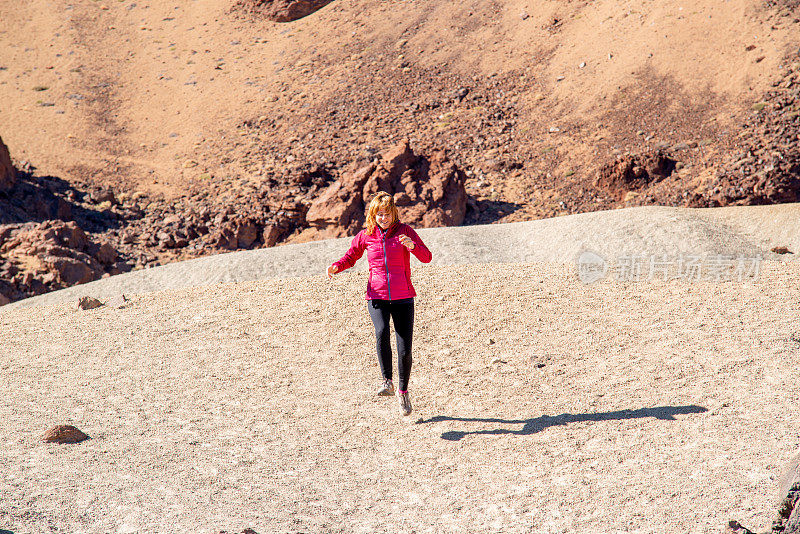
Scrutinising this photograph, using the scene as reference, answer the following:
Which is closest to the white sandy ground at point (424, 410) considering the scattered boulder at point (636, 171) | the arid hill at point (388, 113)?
the arid hill at point (388, 113)

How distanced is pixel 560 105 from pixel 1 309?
14751 mm

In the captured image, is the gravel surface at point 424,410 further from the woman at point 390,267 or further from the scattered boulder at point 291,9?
the scattered boulder at point 291,9

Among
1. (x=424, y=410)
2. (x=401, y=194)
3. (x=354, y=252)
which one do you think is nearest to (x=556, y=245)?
(x=401, y=194)

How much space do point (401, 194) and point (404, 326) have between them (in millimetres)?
8896

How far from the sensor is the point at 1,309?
9523mm

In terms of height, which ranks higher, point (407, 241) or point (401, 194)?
point (401, 194)

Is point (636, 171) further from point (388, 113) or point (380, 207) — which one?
point (380, 207)

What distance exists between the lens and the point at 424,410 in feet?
16.9

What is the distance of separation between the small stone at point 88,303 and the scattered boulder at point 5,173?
947 centimetres

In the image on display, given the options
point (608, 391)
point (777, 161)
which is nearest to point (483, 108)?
point (777, 161)

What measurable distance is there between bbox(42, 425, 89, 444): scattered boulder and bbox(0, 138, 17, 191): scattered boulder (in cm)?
1387

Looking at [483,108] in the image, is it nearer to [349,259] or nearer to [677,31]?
[677,31]

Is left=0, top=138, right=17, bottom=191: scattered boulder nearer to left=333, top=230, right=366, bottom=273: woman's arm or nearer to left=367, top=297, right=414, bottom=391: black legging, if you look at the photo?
left=333, top=230, right=366, bottom=273: woman's arm

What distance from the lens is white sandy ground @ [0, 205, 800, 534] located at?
11.4 feet
